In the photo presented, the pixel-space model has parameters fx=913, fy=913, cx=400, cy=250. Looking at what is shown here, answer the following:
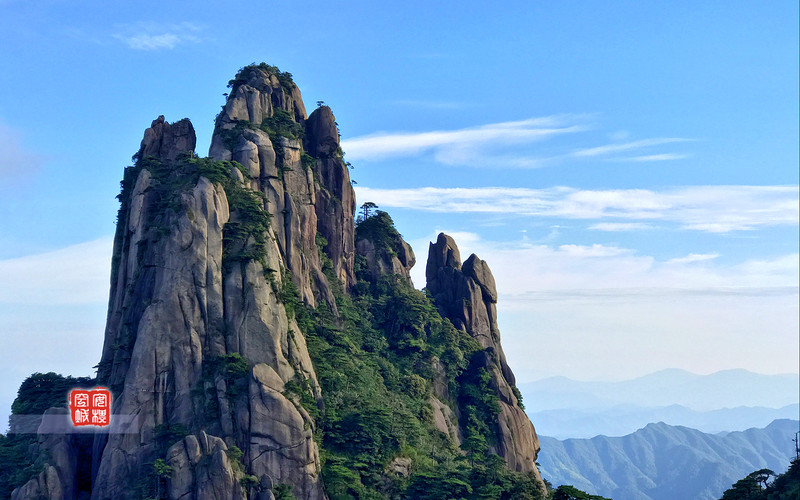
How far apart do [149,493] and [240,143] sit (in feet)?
99.9

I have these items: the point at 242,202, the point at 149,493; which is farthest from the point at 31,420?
the point at 242,202

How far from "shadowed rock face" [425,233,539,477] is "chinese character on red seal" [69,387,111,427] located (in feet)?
114

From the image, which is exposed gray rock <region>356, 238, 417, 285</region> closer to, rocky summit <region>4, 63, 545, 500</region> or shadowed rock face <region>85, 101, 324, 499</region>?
rocky summit <region>4, 63, 545, 500</region>

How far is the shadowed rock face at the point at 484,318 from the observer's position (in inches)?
3287

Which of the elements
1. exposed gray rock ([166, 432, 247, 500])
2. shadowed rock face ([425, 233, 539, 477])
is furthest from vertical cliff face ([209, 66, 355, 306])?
exposed gray rock ([166, 432, 247, 500])

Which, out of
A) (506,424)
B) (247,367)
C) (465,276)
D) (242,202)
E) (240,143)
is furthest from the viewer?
(465,276)

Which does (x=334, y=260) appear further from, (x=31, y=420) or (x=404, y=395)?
(x=31, y=420)

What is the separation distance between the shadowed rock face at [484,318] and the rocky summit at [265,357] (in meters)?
0.37

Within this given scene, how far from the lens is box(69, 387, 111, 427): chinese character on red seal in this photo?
2486 inches

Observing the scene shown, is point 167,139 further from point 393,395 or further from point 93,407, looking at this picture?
point 393,395

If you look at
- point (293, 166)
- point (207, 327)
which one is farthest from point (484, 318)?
point (207, 327)

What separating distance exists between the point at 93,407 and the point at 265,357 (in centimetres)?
1224

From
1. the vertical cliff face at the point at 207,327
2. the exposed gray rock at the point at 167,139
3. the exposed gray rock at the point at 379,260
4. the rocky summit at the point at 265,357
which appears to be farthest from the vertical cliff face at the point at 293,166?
the exposed gray rock at the point at 379,260

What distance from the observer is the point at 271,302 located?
221 ft
